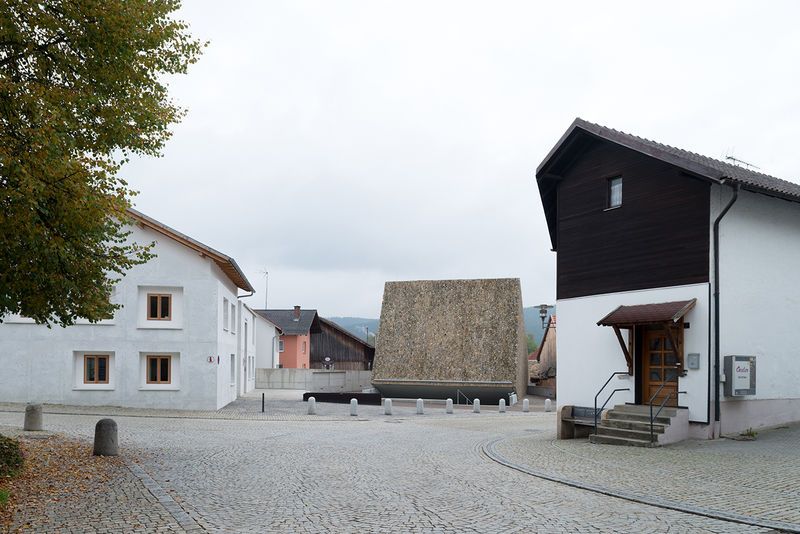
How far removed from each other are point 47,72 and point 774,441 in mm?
15937

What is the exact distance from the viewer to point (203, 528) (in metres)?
8.91

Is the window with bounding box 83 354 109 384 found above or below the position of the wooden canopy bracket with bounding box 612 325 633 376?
below

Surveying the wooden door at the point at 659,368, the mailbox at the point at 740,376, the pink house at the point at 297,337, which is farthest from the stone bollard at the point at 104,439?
the pink house at the point at 297,337

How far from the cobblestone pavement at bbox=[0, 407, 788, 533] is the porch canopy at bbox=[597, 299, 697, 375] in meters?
2.90

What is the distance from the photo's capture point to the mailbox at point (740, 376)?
17.0 metres

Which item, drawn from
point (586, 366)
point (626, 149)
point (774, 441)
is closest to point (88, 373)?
point (586, 366)

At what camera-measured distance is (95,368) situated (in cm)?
3112

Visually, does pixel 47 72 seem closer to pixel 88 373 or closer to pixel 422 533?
pixel 422 533

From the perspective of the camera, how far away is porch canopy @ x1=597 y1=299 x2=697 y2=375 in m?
17.3

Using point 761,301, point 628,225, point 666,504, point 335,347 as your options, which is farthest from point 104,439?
point 335,347

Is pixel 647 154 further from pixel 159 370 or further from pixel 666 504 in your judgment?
pixel 159 370

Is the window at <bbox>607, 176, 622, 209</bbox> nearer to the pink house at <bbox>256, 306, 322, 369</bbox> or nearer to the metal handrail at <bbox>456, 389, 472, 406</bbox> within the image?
the metal handrail at <bbox>456, 389, 472, 406</bbox>

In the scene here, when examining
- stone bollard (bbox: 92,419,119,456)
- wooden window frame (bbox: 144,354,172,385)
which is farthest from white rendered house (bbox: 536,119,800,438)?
wooden window frame (bbox: 144,354,172,385)

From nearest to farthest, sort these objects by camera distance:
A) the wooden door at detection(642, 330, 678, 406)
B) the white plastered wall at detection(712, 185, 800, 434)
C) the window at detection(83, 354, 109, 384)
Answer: the white plastered wall at detection(712, 185, 800, 434) → the wooden door at detection(642, 330, 678, 406) → the window at detection(83, 354, 109, 384)
